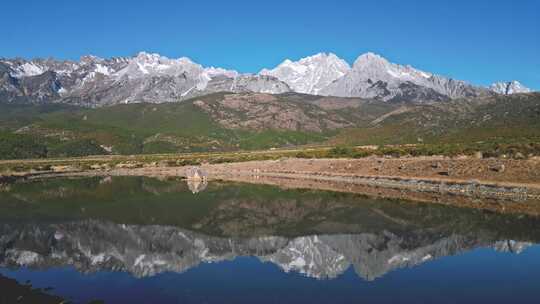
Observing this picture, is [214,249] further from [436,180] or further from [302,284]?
[436,180]

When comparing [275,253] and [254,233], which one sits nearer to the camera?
[275,253]

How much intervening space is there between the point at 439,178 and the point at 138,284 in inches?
2934

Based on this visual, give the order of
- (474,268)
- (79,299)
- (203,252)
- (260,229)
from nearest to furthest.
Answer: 1. (79,299)
2. (474,268)
3. (203,252)
4. (260,229)

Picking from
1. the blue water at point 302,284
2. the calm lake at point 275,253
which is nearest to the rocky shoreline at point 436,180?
the calm lake at point 275,253

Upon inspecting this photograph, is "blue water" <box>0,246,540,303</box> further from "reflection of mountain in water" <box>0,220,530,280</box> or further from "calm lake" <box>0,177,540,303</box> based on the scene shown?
"reflection of mountain in water" <box>0,220,530,280</box>

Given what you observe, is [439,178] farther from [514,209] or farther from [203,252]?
[203,252]

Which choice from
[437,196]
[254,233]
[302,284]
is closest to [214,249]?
[254,233]

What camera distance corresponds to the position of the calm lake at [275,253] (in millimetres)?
30281

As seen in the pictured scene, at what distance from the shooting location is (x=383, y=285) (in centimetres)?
3152

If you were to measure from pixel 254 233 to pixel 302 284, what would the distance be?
21.5 meters

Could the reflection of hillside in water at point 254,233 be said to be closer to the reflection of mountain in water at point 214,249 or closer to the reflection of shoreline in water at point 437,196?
the reflection of mountain in water at point 214,249

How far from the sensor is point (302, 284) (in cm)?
3253

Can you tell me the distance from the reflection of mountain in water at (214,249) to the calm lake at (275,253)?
106 millimetres

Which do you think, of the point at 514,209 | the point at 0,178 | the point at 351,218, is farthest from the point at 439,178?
the point at 0,178
